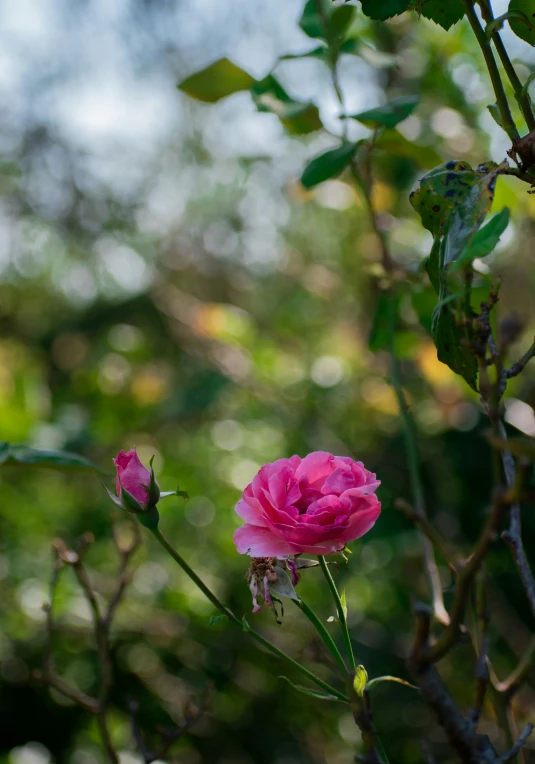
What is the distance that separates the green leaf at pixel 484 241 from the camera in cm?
35

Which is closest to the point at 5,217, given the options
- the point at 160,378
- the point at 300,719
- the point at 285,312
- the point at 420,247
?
the point at 160,378

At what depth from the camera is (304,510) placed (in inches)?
16.8

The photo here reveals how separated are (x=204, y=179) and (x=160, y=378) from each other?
1.12 meters

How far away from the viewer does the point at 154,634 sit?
1450mm

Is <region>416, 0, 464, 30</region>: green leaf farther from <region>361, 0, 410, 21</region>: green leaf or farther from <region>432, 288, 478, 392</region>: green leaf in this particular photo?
<region>432, 288, 478, 392</region>: green leaf

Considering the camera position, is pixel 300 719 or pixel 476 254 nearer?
pixel 476 254

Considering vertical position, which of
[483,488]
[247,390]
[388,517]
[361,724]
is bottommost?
[247,390]

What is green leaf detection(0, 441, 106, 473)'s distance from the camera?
24.2 inches

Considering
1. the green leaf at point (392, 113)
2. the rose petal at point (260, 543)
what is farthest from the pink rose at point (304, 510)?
the green leaf at point (392, 113)

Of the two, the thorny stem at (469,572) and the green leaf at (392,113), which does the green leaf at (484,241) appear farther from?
the green leaf at (392,113)

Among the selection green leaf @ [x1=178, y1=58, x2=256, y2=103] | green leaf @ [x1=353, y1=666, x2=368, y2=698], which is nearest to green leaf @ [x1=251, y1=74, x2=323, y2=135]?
green leaf @ [x1=178, y1=58, x2=256, y2=103]

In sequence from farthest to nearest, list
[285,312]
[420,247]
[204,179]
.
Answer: [204,179]
[285,312]
[420,247]

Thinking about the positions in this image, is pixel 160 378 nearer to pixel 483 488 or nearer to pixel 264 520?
pixel 483 488

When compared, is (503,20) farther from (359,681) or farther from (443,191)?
(359,681)
